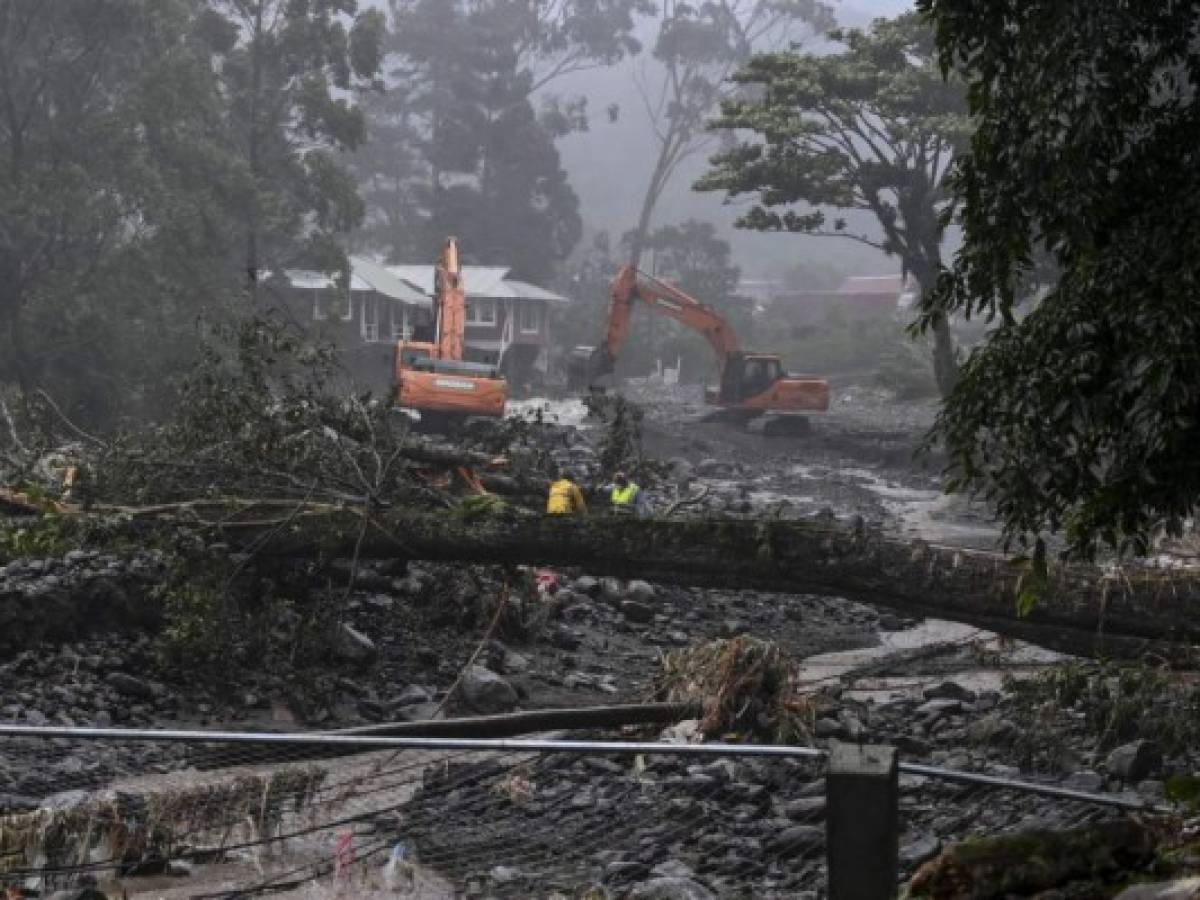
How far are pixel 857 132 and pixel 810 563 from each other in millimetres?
19758

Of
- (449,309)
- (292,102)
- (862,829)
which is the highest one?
(292,102)

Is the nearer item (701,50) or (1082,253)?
(1082,253)

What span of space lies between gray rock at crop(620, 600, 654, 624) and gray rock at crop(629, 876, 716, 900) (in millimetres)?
8111

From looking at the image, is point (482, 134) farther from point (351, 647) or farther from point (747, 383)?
point (351, 647)

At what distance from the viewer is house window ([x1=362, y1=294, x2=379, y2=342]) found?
4750 centimetres

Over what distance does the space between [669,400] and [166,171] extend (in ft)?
53.2

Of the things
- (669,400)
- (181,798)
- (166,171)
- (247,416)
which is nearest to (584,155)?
(669,400)

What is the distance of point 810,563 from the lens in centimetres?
1035

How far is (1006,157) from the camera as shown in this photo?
18.7 feet

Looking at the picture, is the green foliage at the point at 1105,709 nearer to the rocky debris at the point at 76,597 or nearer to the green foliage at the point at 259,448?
the green foliage at the point at 259,448

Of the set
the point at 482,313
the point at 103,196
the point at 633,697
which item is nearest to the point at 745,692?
the point at 633,697

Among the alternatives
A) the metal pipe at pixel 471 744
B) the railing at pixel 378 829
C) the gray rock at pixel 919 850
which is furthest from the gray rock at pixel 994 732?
the metal pipe at pixel 471 744

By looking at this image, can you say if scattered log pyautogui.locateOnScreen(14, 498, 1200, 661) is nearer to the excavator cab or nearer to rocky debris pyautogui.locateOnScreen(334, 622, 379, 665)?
rocky debris pyautogui.locateOnScreen(334, 622, 379, 665)

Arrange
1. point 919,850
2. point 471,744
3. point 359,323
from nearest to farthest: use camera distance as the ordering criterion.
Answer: point 471,744 < point 919,850 < point 359,323
